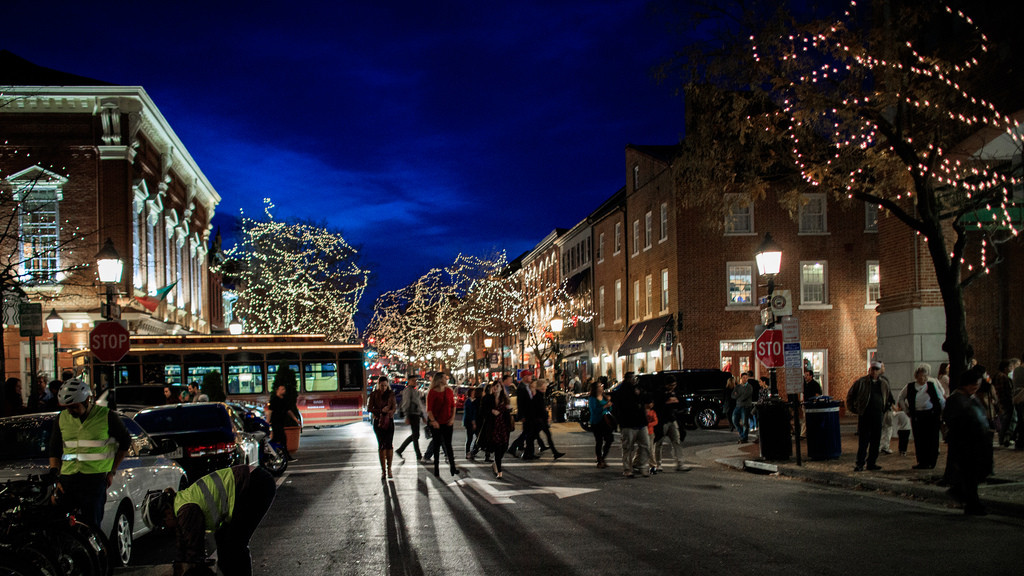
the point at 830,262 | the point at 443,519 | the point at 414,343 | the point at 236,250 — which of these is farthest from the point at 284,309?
the point at 443,519

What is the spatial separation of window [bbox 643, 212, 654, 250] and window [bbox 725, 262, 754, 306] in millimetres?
4814

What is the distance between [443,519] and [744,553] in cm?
408

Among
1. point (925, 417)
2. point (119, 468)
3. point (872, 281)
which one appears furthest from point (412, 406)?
point (872, 281)

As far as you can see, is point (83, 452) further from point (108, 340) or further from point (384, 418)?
point (108, 340)

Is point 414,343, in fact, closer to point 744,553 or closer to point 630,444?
point 630,444

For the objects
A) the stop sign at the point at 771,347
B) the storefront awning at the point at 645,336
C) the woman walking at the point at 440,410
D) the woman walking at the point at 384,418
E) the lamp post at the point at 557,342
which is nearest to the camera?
the woman walking at the point at 384,418

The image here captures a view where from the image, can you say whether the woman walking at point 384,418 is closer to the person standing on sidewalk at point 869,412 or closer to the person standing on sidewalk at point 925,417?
the person standing on sidewalk at point 869,412

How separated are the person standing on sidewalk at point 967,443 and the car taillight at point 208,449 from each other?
32.5 ft

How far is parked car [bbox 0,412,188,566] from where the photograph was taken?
908 centimetres

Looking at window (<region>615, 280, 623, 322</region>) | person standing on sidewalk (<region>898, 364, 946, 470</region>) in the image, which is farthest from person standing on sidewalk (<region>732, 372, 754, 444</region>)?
window (<region>615, 280, 623, 322</region>)

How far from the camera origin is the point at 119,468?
31.8ft

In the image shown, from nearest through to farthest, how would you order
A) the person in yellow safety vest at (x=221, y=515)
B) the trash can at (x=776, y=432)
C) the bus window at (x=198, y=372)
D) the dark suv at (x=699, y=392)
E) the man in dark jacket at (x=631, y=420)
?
1. the person in yellow safety vest at (x=221, y=515)
2. the man in dark jacket at (x=631, y=420)
3. the trash can at (x=776, y=432)
4. the dark suv at (x=699, y=392)
5. the bus window at (x=198, y=372)

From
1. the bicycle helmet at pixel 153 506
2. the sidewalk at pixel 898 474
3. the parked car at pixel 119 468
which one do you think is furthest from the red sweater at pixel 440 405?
the parked car at pixel 119 468

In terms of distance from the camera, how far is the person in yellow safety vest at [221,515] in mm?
5426
